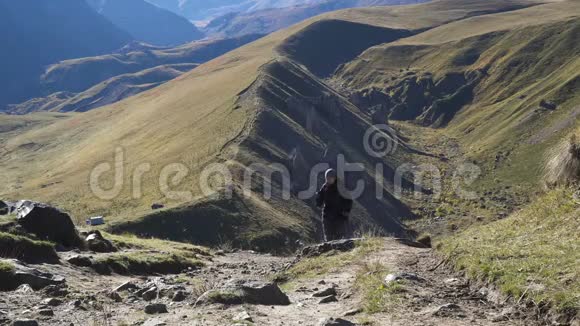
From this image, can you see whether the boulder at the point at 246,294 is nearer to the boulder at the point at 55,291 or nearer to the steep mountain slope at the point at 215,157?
the boulder at the point at 55,291

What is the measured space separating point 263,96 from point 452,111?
249 ft

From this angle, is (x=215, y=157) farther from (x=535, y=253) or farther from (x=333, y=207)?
(x=535, y=253)

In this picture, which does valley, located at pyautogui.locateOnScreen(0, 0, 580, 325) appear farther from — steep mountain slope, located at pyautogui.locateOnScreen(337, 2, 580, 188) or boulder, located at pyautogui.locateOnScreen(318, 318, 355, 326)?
steep mountain slope, located at pyautogui.locateOnScreen(337, 2, 580, 188)

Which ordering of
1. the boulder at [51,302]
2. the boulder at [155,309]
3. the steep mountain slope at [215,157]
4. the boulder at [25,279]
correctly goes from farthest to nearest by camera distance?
the steep mountain slope at [215,157]
the boulder at [25,279]
the boulder at [51,302]
the boulder at [155,309]

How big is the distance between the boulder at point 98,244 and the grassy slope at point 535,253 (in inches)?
371

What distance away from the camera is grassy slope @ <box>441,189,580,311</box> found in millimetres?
7982

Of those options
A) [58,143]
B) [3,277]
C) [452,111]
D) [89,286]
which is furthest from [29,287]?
[452,111]

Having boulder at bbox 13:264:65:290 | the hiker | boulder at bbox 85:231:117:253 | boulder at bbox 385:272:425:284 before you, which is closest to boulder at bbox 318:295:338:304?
boulder at bbox 385:272:425:284

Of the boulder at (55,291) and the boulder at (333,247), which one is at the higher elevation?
the boulder at (55,291)

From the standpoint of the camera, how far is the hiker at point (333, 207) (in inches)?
655

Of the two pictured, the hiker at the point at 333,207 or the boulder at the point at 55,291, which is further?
the hiker at the point at 333,207

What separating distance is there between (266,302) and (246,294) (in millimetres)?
385

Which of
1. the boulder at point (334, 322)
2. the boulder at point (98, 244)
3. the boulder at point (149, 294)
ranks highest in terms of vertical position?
the boulder at point (334, 322)

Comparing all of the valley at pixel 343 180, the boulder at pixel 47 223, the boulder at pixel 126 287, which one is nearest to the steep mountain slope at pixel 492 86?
the valley at pixel 343 180
